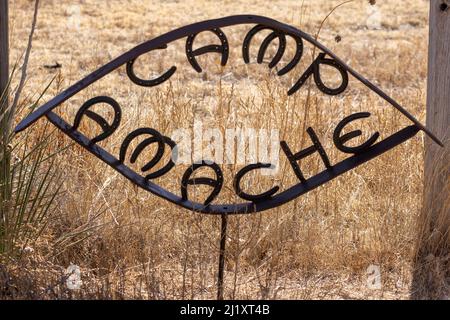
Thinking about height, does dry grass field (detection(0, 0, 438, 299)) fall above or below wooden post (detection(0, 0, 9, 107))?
below

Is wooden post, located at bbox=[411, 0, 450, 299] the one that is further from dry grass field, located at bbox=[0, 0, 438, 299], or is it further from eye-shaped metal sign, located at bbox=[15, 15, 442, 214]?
eye-shaped metal sign, located at bbox=[15, 15, 442, 214]

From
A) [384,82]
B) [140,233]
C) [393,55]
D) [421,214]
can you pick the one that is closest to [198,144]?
[140,233]

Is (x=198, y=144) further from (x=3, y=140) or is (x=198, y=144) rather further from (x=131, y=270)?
(x=3, y=140)

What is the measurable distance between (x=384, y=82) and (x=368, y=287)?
4622 millimetres

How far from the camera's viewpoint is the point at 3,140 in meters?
3.40

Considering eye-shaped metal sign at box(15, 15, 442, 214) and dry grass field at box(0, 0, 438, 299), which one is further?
dry grass field at box(0, 0, 438, 299)

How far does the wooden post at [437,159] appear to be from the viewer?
3.71m

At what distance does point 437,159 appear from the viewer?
371 centimetres

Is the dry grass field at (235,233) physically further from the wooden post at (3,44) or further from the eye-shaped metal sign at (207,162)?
the wooden post at (3,44)

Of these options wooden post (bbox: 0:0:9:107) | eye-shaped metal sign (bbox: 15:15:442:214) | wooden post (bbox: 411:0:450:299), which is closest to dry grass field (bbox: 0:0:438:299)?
wooden post (bbox: 411:0:450:299)

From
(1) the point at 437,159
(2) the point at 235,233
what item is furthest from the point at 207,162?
(1) the point at 437,159

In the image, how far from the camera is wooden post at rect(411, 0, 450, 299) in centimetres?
371

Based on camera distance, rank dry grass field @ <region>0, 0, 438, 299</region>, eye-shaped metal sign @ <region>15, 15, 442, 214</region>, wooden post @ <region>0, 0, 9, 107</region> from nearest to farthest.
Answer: eye-shaped metal sign @ <region>15, 15, 442, 214</region>
dry grass field @ <region>0, 0, 438, 299</region>
wooden post @ <region>0, 0, 9, 107</region>

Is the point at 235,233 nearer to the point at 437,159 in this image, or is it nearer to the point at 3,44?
the point at 437,159
